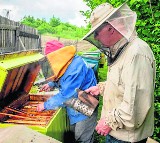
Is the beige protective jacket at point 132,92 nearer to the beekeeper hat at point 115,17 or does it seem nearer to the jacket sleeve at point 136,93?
the jacket sleeve at point 136,93

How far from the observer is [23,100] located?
193 inches

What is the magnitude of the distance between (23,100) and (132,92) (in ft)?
8.92

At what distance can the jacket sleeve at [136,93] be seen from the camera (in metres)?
2.62

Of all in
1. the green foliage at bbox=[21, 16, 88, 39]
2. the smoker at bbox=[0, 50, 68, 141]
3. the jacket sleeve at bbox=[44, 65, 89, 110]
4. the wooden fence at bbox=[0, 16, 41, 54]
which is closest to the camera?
the smoker at bbox=[0, 50, 68, 141]

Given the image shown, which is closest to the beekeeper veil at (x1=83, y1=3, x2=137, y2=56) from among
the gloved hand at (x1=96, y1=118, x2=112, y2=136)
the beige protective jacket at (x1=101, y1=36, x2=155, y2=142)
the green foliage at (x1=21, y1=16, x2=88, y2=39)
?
the beige protective jacket at (x1=101, y1=36, x2=155, y2=142)

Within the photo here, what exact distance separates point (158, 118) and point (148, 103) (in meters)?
2.96

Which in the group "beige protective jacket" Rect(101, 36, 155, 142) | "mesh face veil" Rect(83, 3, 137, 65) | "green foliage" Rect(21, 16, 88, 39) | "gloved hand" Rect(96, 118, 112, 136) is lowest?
"green foliage" Rect(21, 16, 88, 39)

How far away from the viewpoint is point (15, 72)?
3996 mm

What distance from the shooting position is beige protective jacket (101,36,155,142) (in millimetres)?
2627

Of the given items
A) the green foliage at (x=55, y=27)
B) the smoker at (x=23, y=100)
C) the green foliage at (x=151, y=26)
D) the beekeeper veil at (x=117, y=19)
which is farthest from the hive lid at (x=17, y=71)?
the green foliage at (x=55, y=27)

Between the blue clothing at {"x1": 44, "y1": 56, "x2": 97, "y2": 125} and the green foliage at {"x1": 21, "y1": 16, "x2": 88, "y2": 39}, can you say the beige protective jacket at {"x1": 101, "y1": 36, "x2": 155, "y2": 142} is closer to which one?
the blue clothing at {"x1": 44, "y1": 56, "x2": 97, "y2": 125}

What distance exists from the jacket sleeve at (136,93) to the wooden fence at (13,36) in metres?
7.47

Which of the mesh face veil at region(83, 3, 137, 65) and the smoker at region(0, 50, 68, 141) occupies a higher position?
the mesh face veil at region(83, 3, 137, 65)

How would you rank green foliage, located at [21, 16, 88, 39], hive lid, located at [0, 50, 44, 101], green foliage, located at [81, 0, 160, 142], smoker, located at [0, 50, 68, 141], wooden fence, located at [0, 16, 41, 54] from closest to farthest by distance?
hive lid, located at [0, 50, 44, 101] → smoker, located at [0, 50, 68, 141] → green foliage, located at [81, 0, 160, 142] → wooden fence, located at [0, 16, 41, 54] → green foliage, located at [21, 16, 88, 39]
